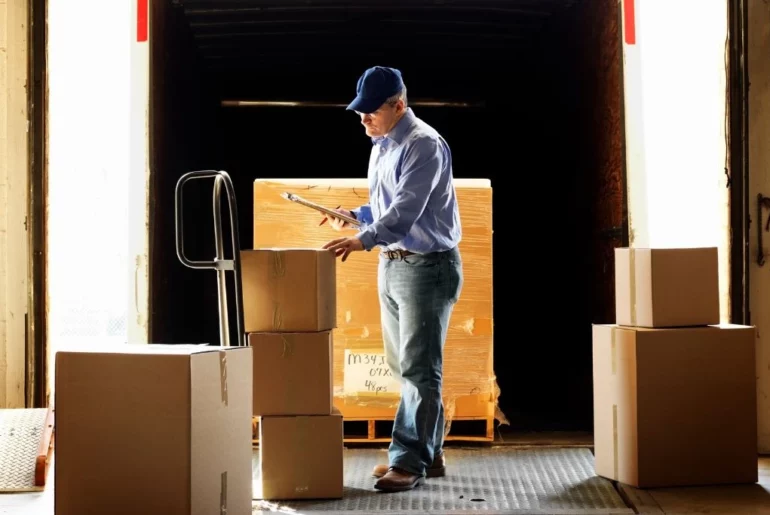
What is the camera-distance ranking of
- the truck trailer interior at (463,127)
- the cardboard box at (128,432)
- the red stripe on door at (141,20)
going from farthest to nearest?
1. the truck trailer interior at (463,127)
2. the red stripe on door at (141,20)
3. the cardboard box at (128,432)

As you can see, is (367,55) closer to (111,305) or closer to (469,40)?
(469,40)

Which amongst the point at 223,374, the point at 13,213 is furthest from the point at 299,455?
the point at 13,213

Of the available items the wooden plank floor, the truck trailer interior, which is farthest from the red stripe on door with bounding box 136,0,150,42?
the wooden plank floor

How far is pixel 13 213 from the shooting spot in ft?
14.8

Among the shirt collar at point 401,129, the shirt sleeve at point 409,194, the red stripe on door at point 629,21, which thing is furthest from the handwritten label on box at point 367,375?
the red stripe on door at point 629,21

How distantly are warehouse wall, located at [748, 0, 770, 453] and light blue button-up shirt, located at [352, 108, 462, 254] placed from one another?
170cm

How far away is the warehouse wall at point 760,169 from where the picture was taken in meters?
4.33

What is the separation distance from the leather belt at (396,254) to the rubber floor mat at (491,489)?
1.01 m

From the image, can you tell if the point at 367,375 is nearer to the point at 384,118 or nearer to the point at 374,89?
the point at 384,118

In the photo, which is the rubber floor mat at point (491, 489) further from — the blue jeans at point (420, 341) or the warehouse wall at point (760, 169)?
the warehouse wall at point (760, 169)

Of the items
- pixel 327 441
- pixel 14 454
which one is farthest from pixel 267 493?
pixel 14 454

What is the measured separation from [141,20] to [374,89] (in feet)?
5.44

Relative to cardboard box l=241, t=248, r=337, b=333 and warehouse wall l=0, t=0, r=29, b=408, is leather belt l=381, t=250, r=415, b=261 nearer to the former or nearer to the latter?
cardboard box l=241, t=248, r=337, b=333

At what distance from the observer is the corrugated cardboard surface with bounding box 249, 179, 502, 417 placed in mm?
4500
